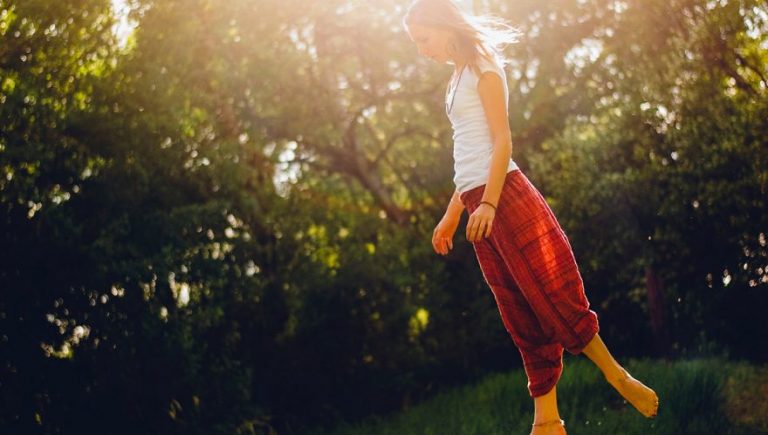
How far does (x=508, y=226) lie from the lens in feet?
13.0

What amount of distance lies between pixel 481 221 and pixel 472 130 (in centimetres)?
46

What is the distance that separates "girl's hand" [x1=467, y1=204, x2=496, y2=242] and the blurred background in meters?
3.82

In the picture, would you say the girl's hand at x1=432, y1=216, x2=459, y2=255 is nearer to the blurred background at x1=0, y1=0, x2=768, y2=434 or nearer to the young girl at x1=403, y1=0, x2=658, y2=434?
the young girl at x1=403, y1=0, x2=658, y2=434

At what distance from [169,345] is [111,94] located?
2417 mm

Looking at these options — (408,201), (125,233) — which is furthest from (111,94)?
(408,201)

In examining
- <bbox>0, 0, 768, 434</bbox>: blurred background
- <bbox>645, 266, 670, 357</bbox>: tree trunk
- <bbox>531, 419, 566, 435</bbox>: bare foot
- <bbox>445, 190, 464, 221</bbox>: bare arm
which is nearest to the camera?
<bbox>531, 419, 566, 435</bbox>: bare foot

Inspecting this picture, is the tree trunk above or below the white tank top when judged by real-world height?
below

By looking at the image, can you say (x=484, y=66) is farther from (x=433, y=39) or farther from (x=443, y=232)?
(x=443, y=232)

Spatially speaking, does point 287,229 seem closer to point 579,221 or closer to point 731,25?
point 579,221

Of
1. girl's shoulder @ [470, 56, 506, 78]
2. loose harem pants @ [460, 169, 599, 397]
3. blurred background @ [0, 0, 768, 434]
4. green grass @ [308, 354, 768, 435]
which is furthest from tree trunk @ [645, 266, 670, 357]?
girl's shoulder @ [470, 56, 506, 78]

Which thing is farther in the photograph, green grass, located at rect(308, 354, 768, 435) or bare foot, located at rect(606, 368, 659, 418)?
green grass, located at rect(308, 354, 768, 435)

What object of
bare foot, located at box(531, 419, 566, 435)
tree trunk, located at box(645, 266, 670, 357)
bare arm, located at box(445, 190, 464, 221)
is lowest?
tree trunk, located at box(645, 266, 670, 357)

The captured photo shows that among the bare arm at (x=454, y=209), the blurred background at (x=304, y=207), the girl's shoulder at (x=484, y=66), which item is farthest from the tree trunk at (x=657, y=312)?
the girl's shoulder at (x=484, y=66)

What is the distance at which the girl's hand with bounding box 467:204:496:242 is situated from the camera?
12.6 feet
